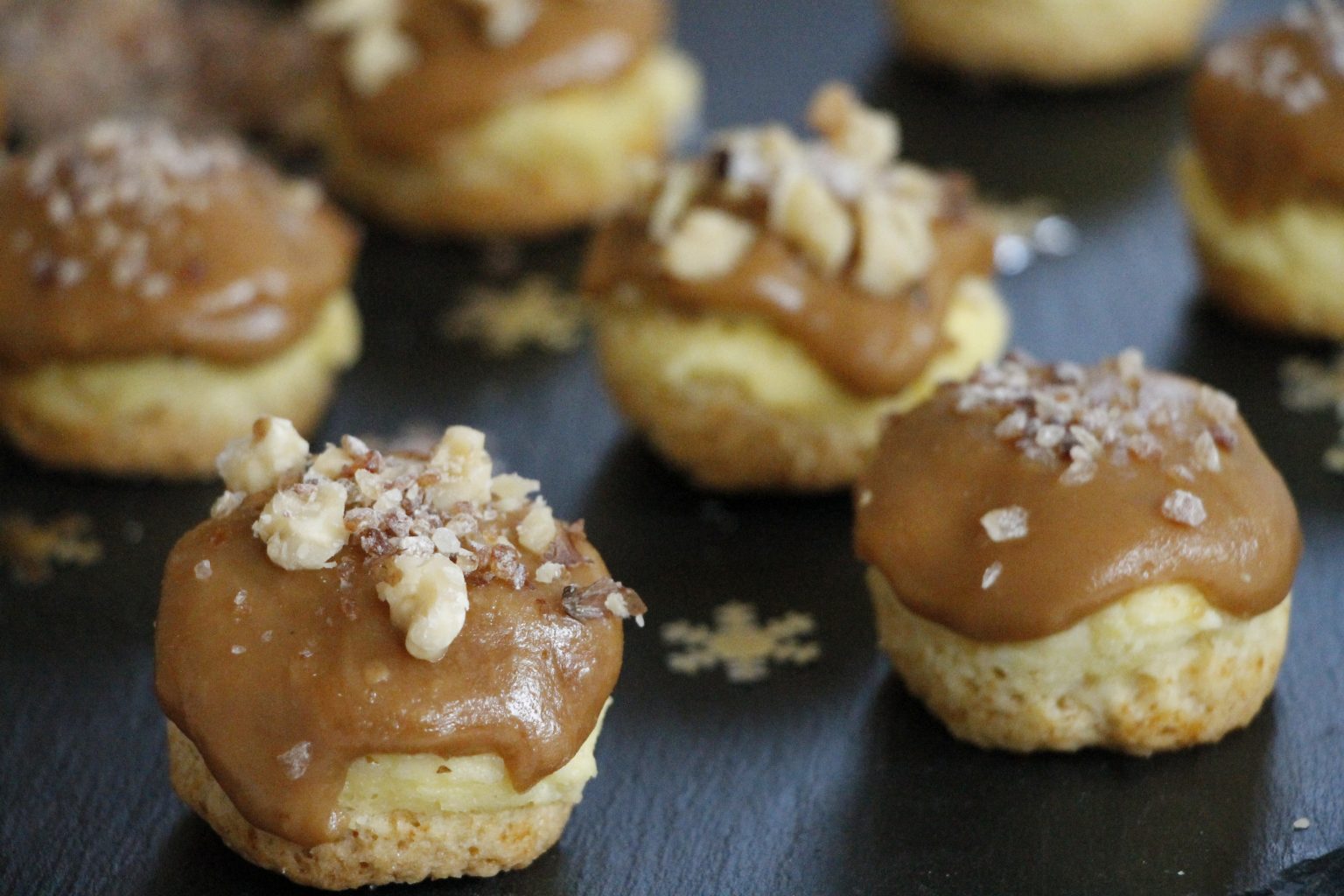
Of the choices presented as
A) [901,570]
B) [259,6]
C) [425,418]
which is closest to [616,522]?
[425,418]

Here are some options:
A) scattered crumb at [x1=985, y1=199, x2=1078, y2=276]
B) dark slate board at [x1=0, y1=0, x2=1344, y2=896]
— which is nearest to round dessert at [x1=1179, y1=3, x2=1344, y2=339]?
dark slate board at [x1=0, y1=0, x2=1344, y2=896]

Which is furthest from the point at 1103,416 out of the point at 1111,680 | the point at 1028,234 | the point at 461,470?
the point at 1028,234

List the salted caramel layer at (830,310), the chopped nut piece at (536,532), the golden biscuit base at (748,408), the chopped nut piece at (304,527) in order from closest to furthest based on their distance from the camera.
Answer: the chopped nut piece at (304,527)
the chopped nut piece at (536,532)
the salted caramel layer at (830,310)
the golden biscuit base at (748,408)

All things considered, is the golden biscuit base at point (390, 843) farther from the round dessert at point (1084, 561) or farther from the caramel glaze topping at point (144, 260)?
the caramel glaze topping at point (144, 260)

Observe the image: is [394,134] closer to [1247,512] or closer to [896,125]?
[896,125]

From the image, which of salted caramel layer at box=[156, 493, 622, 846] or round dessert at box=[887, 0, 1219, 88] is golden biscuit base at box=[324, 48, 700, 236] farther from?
salted caramel layer at box=[156, 493, 622, 846]

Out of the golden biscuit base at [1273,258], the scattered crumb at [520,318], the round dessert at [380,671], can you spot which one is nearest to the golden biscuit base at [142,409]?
the scattered crumb at [520,318]

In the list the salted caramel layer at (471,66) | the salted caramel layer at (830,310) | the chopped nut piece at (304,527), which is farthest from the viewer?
the salted caramel layer at (471,66)

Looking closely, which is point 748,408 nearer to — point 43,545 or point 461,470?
point 461,470
